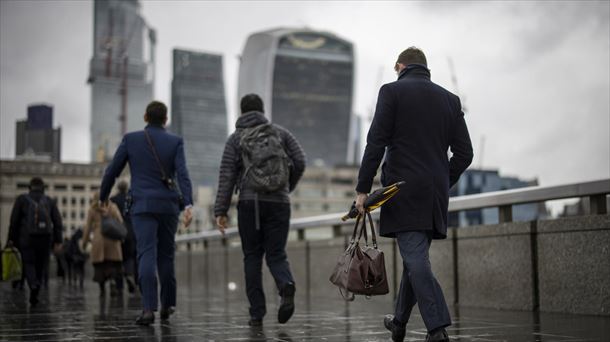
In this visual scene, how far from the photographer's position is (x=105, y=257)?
48.1 feet

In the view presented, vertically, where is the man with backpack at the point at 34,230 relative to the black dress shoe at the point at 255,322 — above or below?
above

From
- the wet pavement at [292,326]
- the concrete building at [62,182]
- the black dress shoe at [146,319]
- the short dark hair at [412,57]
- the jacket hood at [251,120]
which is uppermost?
the concrete building at [62,182]

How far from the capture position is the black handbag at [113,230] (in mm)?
13992

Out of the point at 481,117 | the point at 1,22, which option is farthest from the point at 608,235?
the point at 1,22

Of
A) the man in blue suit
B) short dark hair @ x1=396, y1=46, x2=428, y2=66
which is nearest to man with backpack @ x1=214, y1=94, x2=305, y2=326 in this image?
the man in blue suit

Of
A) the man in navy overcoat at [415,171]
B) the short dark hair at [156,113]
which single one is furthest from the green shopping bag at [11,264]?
the man in navy overcoat at [415,171]

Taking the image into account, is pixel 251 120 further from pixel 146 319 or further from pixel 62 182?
pixel 62 182

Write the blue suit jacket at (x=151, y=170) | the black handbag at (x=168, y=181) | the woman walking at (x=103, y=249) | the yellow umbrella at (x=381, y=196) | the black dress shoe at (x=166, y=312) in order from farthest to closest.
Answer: the woman walking at (x=103, y=249) → the black dress shoe at (x=166, y=312) → the black handbag at (x=168, y=181) → the blue suit jacket at (x=151, y=170) → the yellow umbrella at (x=381, y=196)

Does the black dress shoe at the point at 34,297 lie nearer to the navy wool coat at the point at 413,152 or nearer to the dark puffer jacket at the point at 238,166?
the dark puffer jacket at the point at 238,166

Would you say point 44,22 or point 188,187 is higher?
point 44,22

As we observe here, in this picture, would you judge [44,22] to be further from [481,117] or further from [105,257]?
[481,117]

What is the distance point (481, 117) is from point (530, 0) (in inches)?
137

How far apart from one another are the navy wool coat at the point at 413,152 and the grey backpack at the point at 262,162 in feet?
7.25

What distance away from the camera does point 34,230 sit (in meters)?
12.1
